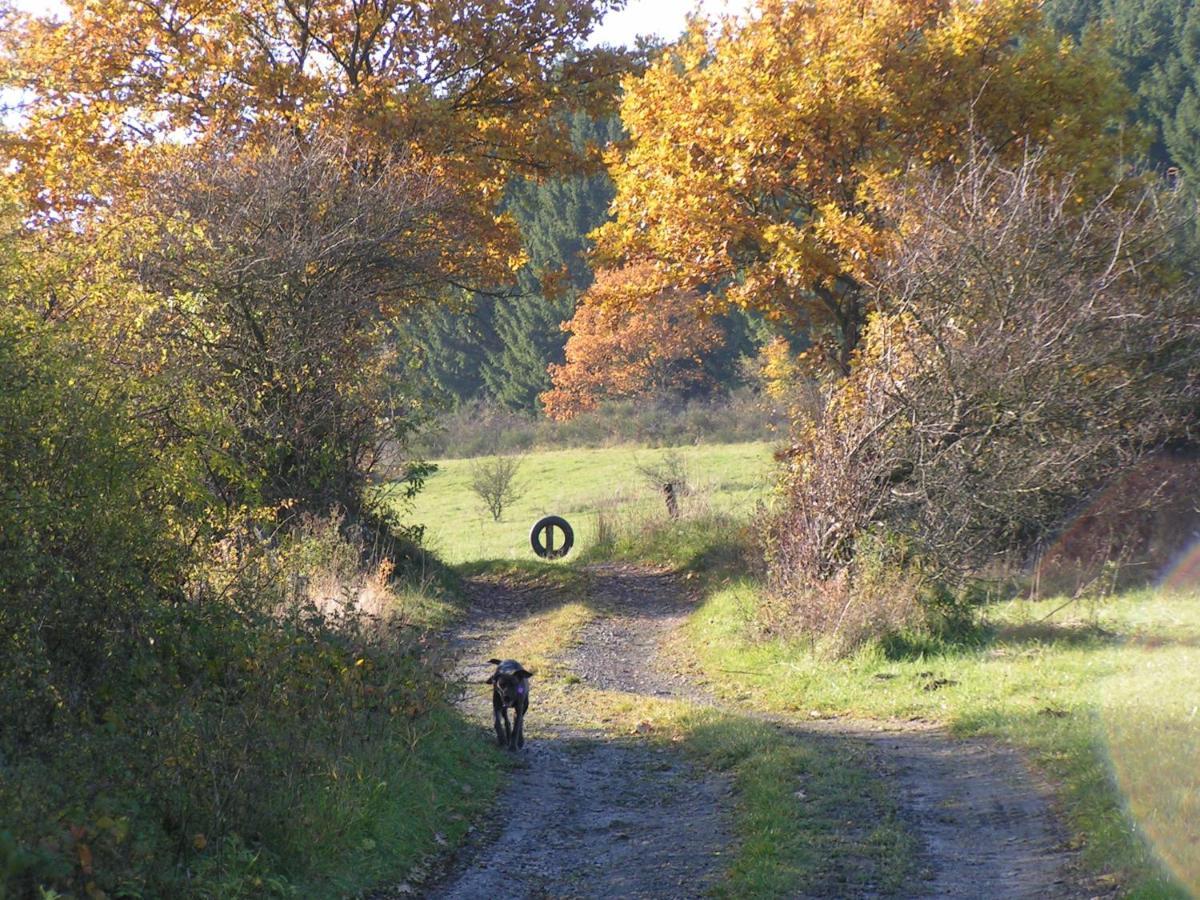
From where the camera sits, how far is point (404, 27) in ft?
65.6

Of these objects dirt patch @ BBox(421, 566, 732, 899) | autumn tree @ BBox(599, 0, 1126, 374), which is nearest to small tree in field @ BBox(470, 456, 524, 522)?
autumn tree @ BBox(599, 0, 1126, 374)

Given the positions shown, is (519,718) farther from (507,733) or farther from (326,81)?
(326,81)

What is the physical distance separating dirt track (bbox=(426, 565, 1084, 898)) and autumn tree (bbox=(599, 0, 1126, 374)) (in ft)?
27.6

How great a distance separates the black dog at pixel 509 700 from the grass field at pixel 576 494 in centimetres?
891

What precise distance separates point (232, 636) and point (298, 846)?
196 centimetres

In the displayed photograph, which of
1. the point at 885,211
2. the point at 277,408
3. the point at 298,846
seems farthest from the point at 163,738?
the point at 885,211

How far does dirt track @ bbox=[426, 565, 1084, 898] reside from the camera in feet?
20.2

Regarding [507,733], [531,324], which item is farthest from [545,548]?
[531,324]

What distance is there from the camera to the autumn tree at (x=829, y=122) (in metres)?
16.4

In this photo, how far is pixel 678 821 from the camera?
7.38 meters

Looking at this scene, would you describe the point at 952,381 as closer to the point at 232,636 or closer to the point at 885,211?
the point at 885,211

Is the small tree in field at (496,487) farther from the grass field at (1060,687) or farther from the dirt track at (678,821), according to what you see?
the dirt track at (678,821)

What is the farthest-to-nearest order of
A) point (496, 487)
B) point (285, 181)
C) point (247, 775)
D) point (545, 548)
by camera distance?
point (496, 487) < point (545, 548) < point (285, 181) < point (247, 775)

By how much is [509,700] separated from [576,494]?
25375 mm
